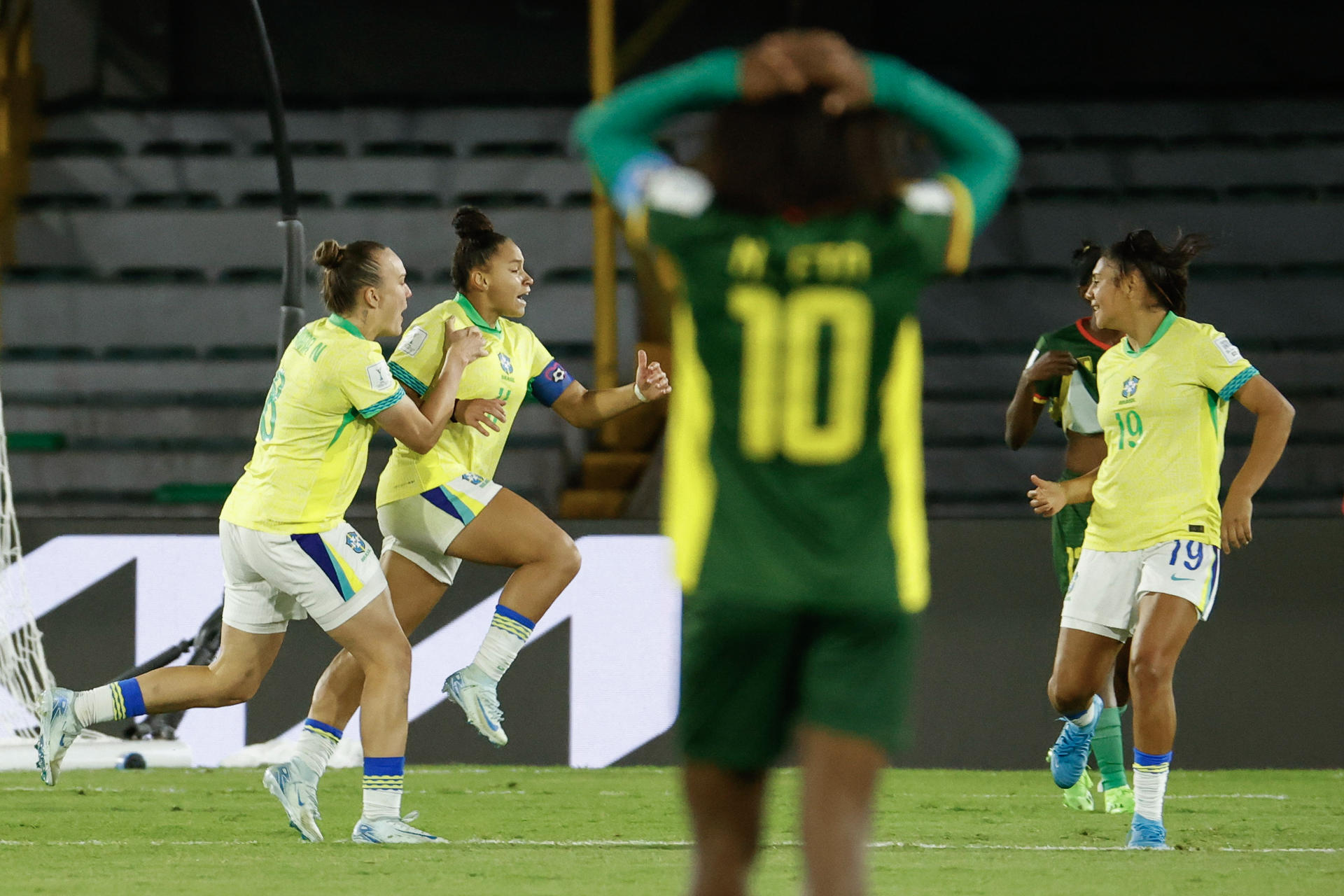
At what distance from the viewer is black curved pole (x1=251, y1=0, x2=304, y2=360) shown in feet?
26.2

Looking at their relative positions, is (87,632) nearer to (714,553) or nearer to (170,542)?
(170,542)

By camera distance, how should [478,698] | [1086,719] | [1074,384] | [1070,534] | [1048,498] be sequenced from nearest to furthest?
[478,698], [1048,498], [1086,719], [1074,384], [1070,534]

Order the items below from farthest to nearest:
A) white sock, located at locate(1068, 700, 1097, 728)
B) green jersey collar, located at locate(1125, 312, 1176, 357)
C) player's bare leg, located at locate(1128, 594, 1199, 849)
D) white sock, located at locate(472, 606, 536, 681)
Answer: white sock, located at locate(1068, 700, 1097, 728)
white sock, located at locate(472, 606, 536, 681)
green jersey collar, located at locate(1125, 312, 1176, 357)
player's bare leg, located at locate(1128, 594, 1199, 849)

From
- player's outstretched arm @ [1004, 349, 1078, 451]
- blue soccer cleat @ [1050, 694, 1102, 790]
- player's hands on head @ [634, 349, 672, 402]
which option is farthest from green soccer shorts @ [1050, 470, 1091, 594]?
player's hands on head @ [634, 349, 672, 402]

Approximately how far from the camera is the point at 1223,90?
14.6 meters

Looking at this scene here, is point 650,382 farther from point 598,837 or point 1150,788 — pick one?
point 1150,788

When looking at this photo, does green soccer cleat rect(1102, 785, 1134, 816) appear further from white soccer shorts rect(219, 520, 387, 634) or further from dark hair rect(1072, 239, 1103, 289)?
white soccer shorts rect(219, 520, 387, 634)

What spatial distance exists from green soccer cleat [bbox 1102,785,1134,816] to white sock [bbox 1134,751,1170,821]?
1.24 metres

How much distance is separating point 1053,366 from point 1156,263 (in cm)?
96

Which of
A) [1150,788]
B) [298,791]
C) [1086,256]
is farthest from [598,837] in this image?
[1086,256]

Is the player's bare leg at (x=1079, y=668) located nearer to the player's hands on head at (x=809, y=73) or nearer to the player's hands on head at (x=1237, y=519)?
the player's hands on head at (x=1237, y=519)

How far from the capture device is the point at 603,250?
1123cm

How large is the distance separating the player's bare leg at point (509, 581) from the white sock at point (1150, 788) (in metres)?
1.96

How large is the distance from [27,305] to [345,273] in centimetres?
850
